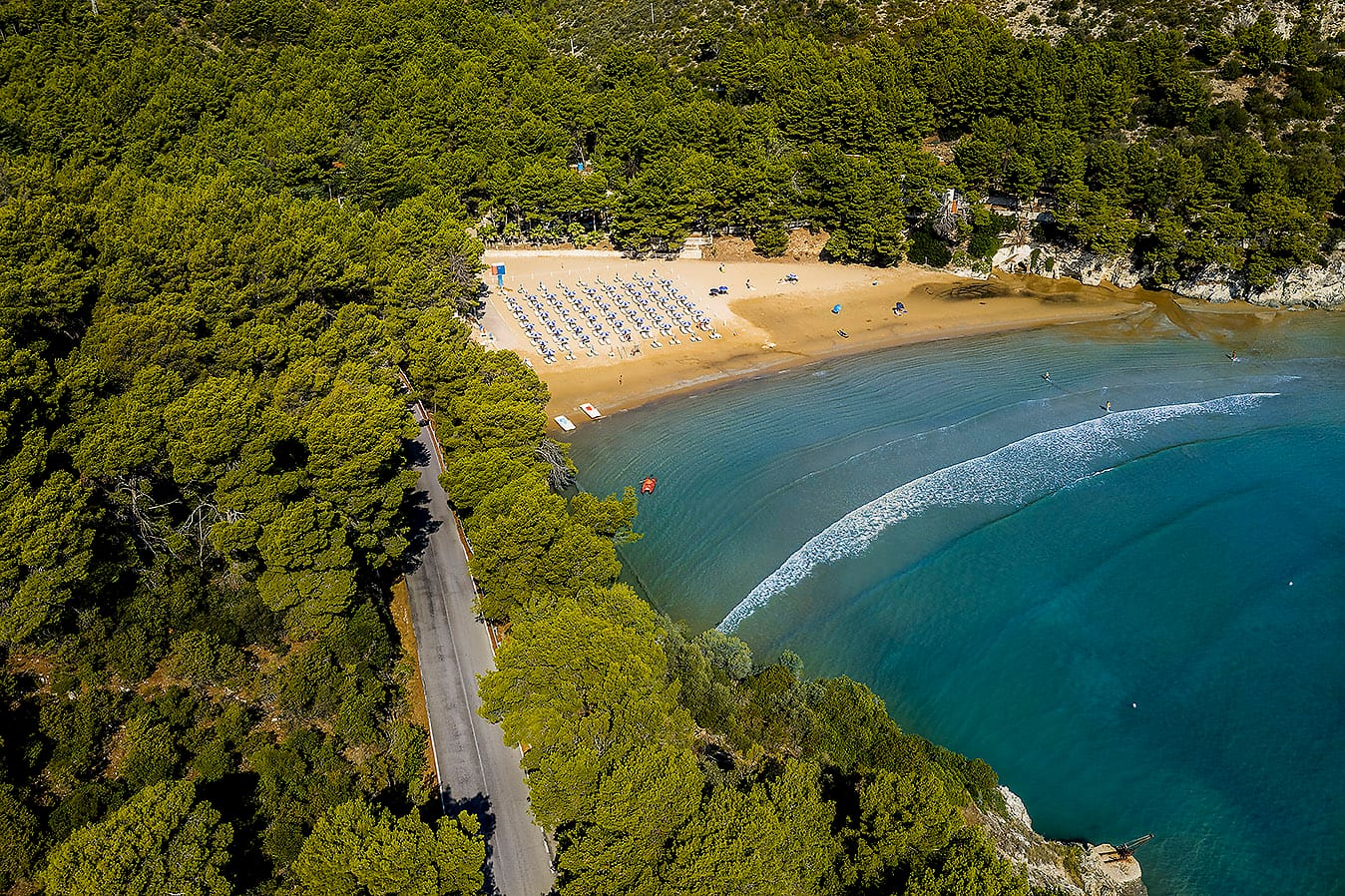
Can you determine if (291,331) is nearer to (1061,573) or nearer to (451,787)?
(451,787)

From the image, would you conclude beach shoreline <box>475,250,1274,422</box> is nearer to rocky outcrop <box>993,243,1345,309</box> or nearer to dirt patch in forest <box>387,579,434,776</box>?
rocky outcrop <box>993,243,1345,309</box>

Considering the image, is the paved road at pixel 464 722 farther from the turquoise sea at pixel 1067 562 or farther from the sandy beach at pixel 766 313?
the sandy beach at pixel 766 313

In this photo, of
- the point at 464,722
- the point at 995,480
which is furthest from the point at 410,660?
the point at 995,480

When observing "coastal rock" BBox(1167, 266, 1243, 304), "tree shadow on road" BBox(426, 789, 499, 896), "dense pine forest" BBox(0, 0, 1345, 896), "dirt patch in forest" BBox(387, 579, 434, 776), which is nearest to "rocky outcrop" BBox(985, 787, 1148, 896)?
"dense pine forest" BBox(0, 0, 1345, 896)

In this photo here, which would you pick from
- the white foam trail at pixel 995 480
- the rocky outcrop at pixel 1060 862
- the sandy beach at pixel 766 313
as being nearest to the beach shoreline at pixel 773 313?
the sandy beach at pixel 766 313

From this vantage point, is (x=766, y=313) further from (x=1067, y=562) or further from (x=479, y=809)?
(x=479, y=809)
